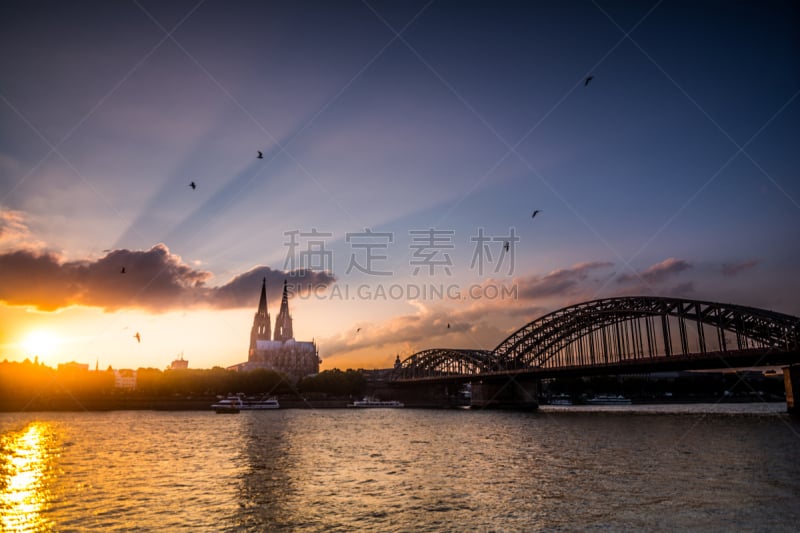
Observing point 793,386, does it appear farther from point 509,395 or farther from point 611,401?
point 611,401

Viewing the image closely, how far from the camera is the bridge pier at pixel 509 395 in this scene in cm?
10212

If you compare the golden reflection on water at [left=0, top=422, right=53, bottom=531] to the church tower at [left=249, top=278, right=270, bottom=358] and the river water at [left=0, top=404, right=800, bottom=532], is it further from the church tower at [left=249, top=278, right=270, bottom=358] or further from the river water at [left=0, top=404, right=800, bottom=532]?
the church tower at [left=249, top=278, right=270, bottom=358]

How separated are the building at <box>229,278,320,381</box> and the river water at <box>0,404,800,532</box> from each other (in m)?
146

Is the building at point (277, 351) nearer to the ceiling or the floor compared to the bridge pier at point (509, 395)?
nearer to the ceiling

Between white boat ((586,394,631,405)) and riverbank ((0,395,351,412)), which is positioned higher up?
riverbank ((0,395,351,412))

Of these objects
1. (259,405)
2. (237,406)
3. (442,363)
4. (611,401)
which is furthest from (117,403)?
(611,401)

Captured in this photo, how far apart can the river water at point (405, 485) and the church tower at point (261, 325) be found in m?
157

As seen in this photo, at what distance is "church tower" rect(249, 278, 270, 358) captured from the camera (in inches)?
7574

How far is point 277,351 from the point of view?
18450 centimetres

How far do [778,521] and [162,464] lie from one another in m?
26.4

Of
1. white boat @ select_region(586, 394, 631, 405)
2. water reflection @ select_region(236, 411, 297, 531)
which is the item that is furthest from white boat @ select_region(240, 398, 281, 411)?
white boat @ select_region(586, 394, 631, 405)

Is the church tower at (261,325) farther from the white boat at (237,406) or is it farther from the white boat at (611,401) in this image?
the white boat at (611,401)

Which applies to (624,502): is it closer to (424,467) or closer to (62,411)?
(424,467)

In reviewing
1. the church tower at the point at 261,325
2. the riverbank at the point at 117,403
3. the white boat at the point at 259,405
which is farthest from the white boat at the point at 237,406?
the church tower at the point at 261,325
